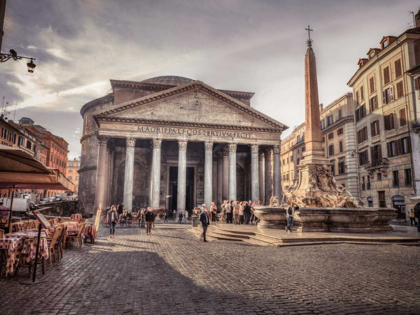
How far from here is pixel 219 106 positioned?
89.5 ft

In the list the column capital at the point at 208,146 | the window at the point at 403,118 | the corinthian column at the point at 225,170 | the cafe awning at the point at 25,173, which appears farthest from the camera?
the corinthian column at the point at 225,170

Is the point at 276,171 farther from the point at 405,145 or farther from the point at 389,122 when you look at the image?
the point at 405,145

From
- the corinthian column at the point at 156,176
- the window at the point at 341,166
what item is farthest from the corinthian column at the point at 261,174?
the corinthian column at the point at 156,176

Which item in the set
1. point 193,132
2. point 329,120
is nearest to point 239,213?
point 193,132

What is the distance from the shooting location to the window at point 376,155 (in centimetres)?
2529

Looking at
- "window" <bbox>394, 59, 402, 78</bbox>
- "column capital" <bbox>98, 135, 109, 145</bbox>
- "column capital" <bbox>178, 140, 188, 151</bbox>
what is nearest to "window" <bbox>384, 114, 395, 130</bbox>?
"window" <bbox>394, 59, 402, 78</bbox>

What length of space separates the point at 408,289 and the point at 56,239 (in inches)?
281

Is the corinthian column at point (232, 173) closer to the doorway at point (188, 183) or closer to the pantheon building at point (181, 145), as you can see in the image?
the pantheon building at point (181, 145)

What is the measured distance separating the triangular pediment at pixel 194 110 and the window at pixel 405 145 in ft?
31.7

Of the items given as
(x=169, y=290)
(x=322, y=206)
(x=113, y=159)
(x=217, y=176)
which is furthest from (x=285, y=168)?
(x=169, y=290)

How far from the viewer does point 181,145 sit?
1020 inches

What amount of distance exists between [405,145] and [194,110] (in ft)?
55.9

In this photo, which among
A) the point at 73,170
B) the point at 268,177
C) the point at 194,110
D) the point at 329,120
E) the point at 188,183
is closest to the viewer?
the point at 194,110

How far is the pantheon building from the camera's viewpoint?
25.0m
